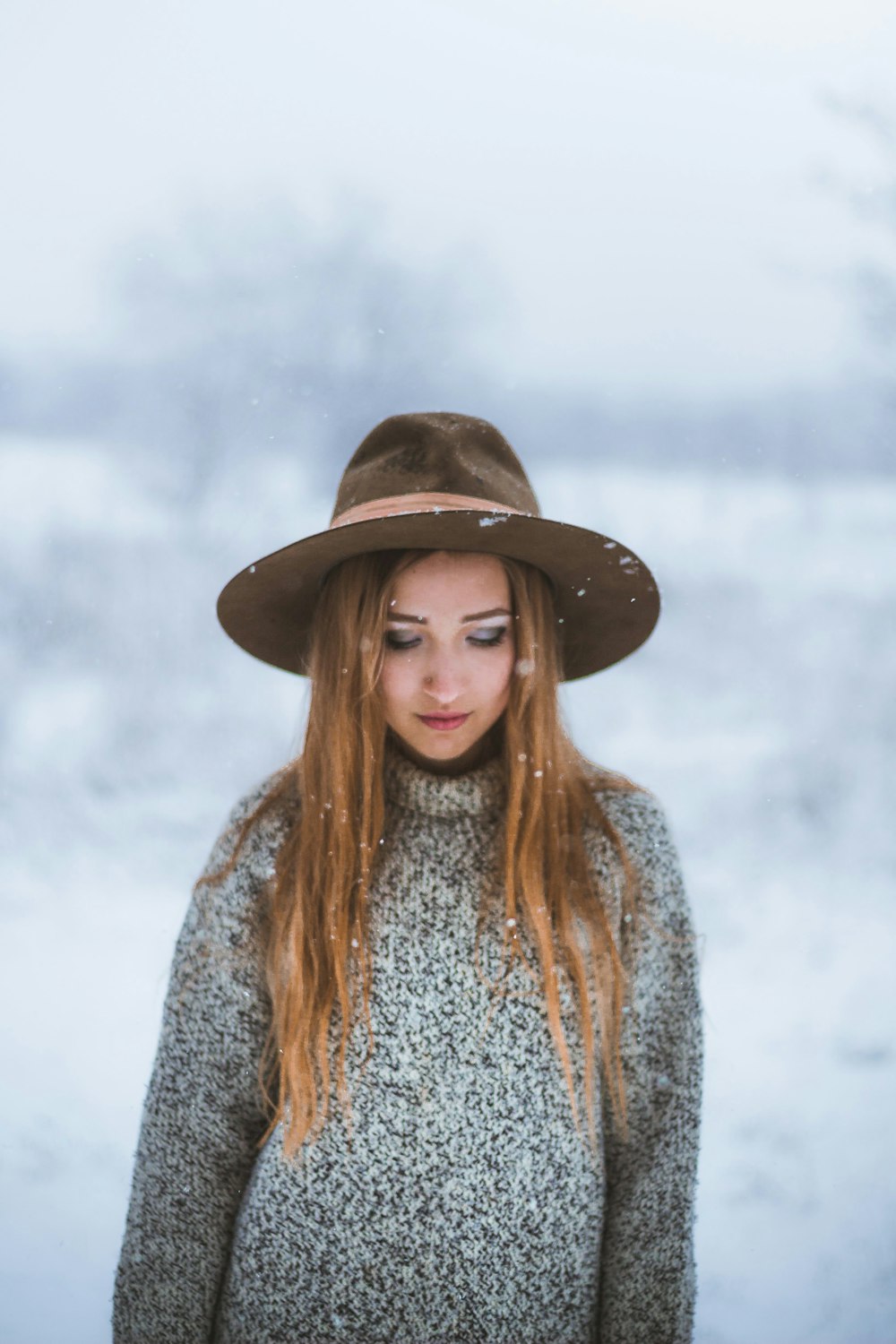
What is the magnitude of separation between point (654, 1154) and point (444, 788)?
583 millimetres

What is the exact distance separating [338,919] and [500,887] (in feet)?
0.74

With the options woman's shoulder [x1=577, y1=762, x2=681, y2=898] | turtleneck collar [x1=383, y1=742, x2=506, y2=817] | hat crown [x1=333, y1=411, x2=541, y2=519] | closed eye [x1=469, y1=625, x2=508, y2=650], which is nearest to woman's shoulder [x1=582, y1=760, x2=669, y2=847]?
woman's shoulder [x1=577, y1=762, x2=681, y2=898]

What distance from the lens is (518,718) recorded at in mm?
1403

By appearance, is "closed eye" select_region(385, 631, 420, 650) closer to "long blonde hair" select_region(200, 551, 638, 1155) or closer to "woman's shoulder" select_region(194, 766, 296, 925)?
"long blonde hair" select_region(200, 551, 638, 1155)

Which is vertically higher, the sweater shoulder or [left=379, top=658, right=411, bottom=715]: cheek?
[left=379, top=658, right=411, bottom=715]: cheek

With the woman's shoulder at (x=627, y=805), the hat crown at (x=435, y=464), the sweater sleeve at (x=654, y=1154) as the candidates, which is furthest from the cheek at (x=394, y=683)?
the sweater sleeve at (x=654, y=1154)

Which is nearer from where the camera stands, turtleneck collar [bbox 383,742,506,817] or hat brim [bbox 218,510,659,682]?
hat brim [bbox 218,510,659,682]

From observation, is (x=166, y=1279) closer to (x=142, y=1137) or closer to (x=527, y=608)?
(x=142, y=1137)

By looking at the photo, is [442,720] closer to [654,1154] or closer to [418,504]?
[418,504]

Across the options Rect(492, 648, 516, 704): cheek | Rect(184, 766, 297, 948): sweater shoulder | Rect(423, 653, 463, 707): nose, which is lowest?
Rect(184, 766, 297, 948): sweater shoulder

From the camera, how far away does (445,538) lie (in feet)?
4.23

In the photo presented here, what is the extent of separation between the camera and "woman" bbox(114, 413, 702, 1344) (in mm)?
1327

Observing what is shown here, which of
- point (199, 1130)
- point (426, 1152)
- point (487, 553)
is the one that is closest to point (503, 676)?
point (487, 553)

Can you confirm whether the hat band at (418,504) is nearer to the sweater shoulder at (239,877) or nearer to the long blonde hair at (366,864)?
the long blonde hair at (366,864)
